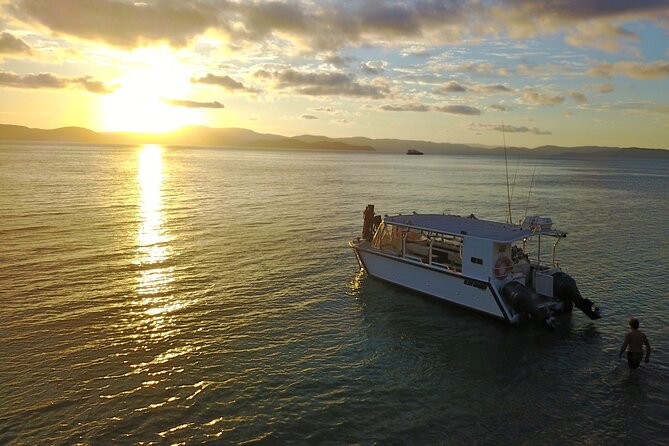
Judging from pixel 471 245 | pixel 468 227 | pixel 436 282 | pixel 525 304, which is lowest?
pixel 525 304

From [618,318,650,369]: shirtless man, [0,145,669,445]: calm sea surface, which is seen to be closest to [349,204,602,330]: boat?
[0,145,669,445]: calm sea surface

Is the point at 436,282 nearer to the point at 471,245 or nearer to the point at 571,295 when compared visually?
the point at 471,245

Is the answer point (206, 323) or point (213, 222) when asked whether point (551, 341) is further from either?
point (213, 222)

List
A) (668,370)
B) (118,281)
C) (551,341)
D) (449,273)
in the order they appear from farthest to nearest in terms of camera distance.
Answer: (118,281), (449,273), (551,341), (668,370)

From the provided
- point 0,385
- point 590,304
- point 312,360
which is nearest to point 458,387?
point 312,360

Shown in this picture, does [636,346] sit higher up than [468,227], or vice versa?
[468,227]

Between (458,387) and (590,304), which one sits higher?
(590,304)

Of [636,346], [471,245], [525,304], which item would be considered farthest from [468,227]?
[636,346]

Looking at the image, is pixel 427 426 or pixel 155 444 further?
pixel 427 426
